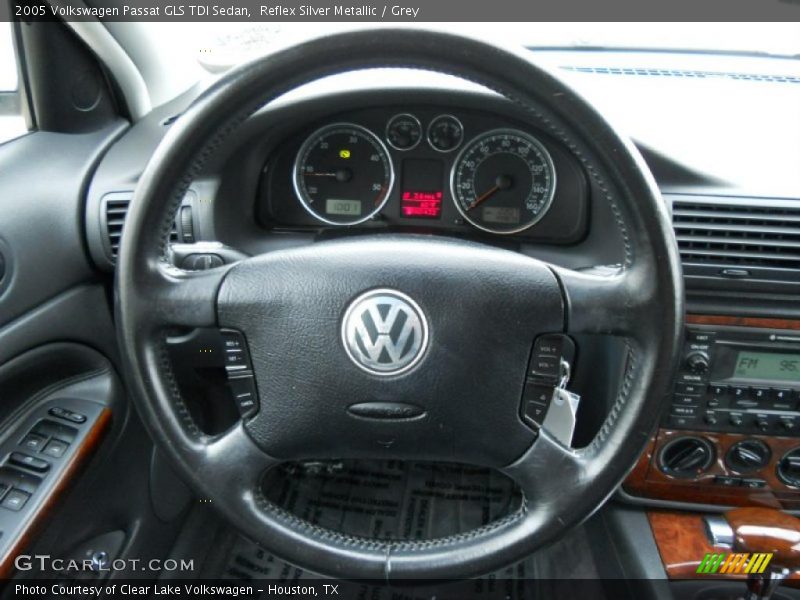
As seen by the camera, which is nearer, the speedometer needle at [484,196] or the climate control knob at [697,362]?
the climate control knob at [697,362]

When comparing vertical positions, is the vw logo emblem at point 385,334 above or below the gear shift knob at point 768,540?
above

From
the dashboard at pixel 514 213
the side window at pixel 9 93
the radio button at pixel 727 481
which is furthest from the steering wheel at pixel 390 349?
the side window at pixel 9 93

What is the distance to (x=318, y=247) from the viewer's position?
957 mm

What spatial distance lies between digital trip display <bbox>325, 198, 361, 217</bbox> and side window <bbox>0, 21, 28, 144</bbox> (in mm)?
683

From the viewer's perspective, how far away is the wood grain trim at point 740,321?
1263 millimetres

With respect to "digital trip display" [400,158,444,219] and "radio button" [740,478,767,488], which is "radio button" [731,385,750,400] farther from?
"digital trip display" [400,158,444,219]

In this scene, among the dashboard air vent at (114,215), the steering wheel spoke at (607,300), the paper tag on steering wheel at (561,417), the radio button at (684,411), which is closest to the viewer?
the steering wheel spoke at (607,300)

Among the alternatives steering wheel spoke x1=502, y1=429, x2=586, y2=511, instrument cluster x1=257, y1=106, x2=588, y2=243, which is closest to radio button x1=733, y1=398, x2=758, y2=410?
instrument cluster x1=257, y1=106, x2=588, y2=243

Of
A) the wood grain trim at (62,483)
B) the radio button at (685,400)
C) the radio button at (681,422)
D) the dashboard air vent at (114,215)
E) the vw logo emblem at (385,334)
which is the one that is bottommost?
the wood grain trim at (62,483)

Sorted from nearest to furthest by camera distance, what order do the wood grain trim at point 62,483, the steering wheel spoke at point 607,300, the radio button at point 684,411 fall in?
the steering wheel spoke at point 607,300 → the wood grain trim at point 62,483 → the radio button at point 684,411

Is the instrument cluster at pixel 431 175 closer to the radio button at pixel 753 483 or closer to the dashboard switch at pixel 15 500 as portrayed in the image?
the radio button at pixel 753 483

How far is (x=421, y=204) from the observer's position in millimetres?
1507

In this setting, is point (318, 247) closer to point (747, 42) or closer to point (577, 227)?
point (577, 227)

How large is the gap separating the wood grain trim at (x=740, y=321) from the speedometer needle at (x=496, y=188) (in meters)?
0.45
